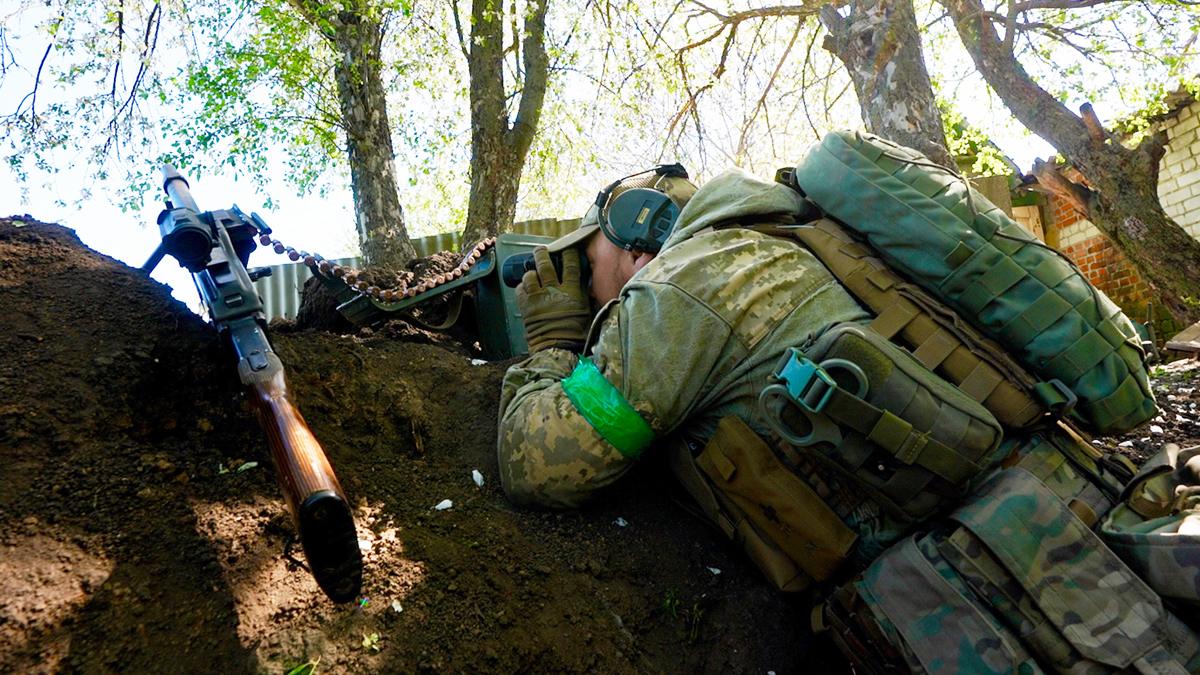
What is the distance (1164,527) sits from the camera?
5.70 feet

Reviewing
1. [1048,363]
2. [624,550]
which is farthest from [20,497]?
[1048,363]

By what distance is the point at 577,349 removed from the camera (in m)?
2.73

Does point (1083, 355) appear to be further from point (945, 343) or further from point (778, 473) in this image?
point (778, 473)

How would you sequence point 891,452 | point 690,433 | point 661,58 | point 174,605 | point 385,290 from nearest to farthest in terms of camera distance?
point 174,605 → point 891,452 → point 690,433 → point 385,290 → point 661,58

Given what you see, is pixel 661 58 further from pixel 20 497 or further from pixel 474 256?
pixel 20 497

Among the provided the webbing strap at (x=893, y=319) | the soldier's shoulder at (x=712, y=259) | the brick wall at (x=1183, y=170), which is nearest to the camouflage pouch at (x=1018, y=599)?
the webbing strap at (x=893, y=319)

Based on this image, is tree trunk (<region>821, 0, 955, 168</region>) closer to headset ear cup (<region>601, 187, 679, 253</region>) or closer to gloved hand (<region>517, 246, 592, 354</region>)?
headset ear cup (<region>601, 187, 679, 253</region>)

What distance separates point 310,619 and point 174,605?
0.30m

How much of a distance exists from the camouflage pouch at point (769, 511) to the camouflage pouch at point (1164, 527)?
658 mm

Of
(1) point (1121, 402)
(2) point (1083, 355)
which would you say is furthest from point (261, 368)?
(1) point (1121, 402)

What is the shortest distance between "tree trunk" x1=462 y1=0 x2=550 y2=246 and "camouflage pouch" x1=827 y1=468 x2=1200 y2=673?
4.85 metres

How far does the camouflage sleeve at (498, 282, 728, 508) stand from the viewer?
6.84 feet

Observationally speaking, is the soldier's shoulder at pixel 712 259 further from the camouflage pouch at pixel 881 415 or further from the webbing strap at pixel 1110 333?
the webbing strap at pixel 1110 333

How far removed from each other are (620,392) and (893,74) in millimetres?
3960
